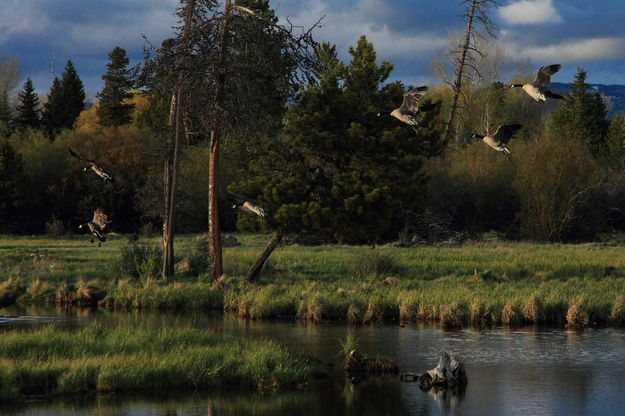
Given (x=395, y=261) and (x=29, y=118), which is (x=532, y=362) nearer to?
(x=395, y=261)

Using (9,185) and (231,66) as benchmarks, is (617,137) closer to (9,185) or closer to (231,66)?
(9,185)

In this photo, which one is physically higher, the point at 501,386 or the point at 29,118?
the point at 29,118

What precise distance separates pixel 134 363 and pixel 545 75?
362 inches

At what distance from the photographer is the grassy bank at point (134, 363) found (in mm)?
16047

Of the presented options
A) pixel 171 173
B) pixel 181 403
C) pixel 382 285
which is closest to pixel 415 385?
pixel 181 403

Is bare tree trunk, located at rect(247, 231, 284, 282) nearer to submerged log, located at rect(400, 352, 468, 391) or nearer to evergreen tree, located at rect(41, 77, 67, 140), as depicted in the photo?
submerged log, located at rect(400, 352, 468, 391)

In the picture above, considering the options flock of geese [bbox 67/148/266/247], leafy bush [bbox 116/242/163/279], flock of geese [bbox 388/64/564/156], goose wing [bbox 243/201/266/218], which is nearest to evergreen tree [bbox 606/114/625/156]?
leafy bush [bbox 116/242/163/279]

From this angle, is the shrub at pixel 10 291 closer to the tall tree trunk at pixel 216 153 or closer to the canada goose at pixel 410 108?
the tall tree trunk at pixel 216 153

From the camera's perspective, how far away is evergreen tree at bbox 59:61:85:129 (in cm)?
8769

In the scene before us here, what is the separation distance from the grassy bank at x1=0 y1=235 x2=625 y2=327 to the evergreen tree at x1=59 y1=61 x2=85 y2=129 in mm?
48497

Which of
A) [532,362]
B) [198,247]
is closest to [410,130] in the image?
[198,247]

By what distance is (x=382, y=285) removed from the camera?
2961cm

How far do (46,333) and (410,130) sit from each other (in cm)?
1548

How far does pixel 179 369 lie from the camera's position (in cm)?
1694
